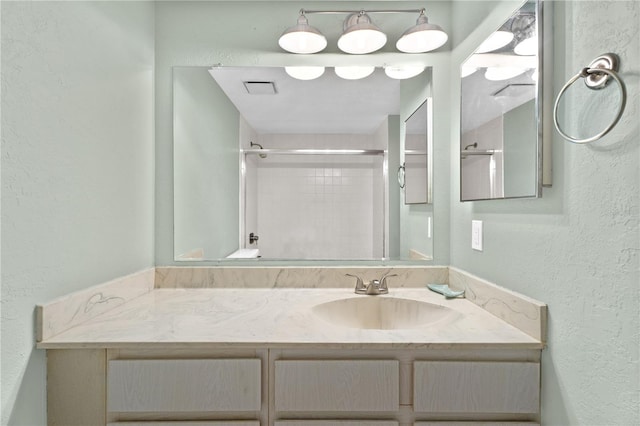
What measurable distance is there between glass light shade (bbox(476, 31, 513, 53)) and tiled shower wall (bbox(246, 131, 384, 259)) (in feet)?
1.91

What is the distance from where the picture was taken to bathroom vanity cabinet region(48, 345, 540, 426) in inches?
39.4

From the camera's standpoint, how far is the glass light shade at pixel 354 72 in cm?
165

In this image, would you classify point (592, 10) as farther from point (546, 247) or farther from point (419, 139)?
point (419, 139)

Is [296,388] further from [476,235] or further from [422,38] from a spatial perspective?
[422,38]

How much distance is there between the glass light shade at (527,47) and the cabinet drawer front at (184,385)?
1.24 meters

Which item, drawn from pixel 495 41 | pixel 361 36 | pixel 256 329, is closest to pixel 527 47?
pixel 495 41

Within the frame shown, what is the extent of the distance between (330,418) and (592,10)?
1304 mm

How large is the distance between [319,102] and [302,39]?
291 mm

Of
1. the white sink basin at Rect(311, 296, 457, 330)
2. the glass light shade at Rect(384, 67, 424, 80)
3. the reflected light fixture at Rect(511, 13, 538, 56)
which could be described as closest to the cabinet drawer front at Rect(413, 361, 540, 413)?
the white sink basin at Rect(311, 296, 457, 330)

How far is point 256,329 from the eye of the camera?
1.09m

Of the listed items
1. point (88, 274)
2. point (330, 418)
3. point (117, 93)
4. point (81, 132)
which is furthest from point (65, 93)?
point (330, 418)

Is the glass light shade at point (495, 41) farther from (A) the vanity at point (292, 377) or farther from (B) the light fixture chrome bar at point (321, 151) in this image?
(A) the vanity at point (292, 377)

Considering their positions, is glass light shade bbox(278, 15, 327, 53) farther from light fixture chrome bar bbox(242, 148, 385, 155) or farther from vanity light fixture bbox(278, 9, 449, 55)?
light fixture chrome bar bbox(242, 148, 385, 155)

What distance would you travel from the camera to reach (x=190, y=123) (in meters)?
1.70
